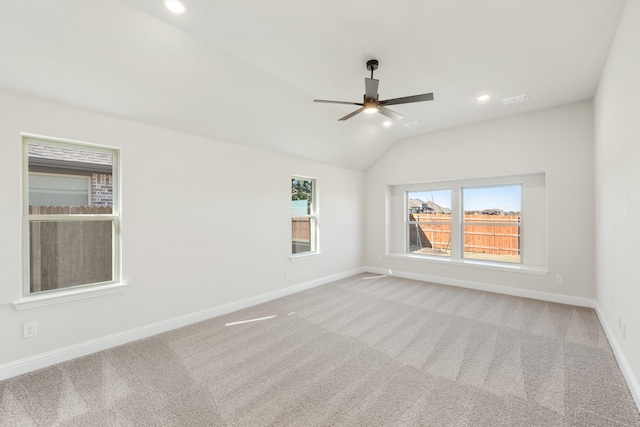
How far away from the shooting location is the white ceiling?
2.06 m

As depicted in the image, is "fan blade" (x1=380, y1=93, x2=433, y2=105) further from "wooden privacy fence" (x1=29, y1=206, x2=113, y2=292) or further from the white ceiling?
"wooden privacy fence" (x1=29, y1=206, x2=113, y2=292)

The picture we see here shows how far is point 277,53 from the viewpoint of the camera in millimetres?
2664

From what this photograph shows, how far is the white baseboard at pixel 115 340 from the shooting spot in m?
2.35

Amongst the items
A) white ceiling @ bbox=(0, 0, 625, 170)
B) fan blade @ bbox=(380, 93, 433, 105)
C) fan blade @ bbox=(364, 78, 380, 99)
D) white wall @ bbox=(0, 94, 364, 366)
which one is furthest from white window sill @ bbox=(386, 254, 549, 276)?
fan blade @ bbox=(364, 78, 380, 99)

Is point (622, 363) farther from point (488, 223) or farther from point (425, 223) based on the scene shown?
point (425, 223)

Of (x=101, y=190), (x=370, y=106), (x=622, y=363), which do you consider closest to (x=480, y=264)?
(x=622, y=363)

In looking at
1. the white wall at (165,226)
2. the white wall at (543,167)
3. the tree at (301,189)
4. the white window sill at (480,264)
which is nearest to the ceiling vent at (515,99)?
the white wall at (543,167)

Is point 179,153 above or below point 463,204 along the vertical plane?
above

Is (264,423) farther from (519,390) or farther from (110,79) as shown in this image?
(110,79)

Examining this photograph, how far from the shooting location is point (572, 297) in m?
4.00

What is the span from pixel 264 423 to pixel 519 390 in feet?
6.44

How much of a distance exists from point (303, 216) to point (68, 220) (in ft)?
10.8

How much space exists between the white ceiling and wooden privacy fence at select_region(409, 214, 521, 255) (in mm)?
2108

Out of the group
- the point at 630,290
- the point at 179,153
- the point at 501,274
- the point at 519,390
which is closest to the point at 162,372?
the point at 179,153
